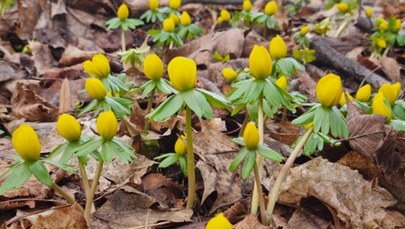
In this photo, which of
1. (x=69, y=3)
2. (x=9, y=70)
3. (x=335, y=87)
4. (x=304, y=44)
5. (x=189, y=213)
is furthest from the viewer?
(x=69, y=3)

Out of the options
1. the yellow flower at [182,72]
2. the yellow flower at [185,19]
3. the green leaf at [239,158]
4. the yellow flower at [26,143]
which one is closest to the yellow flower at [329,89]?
the green leaf at [239,158]

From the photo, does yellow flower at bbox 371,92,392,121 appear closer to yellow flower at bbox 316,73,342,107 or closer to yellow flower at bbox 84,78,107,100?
yellow flower at bbox 316,73,342,107

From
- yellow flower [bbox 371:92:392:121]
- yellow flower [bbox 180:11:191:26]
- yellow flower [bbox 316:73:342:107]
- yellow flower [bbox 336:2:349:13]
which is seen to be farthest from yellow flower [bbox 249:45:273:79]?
yellow flower [bbox 336:2:349:13]

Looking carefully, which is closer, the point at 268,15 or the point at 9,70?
the point at 9,70

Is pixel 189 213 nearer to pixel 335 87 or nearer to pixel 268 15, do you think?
pixel 335 87

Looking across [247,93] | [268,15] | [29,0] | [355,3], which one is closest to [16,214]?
[247,93]

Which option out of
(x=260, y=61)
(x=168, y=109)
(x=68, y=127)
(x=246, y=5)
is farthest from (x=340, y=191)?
(x=246, y=5)
